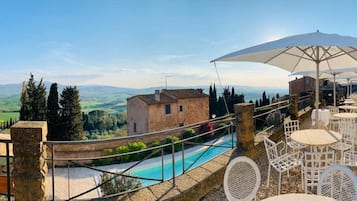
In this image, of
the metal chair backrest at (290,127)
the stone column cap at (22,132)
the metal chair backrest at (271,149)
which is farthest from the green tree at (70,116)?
the stone column cap at (22,132)

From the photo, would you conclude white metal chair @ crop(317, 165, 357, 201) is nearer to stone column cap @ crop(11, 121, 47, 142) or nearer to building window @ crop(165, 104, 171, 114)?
stone column cap @ crop(11, 121, 47, 142)

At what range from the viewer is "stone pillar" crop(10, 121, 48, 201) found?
275cm

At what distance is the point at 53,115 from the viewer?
2064 cm

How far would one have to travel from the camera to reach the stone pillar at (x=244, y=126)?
213 inches

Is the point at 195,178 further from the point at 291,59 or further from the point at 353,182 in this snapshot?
the point at 291,59

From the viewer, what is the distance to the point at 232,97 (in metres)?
34.2

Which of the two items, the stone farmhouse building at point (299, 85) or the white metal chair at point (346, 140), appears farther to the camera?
the stone farmhouse building at point (299, 85)

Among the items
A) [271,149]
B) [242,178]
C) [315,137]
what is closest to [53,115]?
[271,149]

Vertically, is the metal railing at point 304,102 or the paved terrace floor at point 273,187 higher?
the metal railing at point 304,102

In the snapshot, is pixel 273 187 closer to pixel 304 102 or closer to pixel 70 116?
pixel 304 102

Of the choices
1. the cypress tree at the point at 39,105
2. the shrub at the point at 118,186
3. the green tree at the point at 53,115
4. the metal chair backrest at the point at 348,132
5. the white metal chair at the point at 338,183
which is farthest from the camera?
the cypress tree at the point at 39,105

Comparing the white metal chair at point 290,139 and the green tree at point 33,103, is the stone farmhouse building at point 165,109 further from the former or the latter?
the white metal chair at point 290,139

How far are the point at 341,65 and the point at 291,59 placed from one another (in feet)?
3.24

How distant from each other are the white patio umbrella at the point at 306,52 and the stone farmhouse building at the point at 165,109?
19842mm
